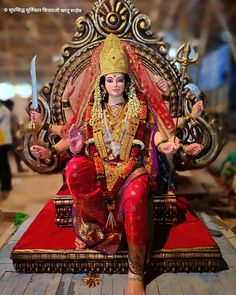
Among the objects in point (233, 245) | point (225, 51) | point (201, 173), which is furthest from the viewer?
point (225, 51)

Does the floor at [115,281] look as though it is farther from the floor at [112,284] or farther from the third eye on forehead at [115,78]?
the third eye on forehead at [115,78]

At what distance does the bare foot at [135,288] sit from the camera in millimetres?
2014

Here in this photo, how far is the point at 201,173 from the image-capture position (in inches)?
227

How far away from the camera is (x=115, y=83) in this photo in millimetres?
2363

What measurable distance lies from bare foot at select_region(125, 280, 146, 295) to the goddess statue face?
1.29m

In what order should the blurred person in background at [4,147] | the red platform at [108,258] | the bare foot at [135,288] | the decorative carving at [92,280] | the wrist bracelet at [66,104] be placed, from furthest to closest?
1. the blurred person in background at [4,147]
2. the wrist bracelet at [66,104]
3. the red platform at [108,258]
4. the decorative carving at [92,280]
5. the bare foot at [135,288]

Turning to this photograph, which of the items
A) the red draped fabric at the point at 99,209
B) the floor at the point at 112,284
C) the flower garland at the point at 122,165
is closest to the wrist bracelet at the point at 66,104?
the flower garland at the point at 122,165

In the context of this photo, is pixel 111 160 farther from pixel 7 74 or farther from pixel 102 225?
pixel 7 74

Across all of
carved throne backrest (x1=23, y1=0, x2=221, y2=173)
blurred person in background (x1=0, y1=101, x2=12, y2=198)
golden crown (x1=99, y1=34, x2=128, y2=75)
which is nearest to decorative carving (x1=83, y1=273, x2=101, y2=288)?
carved throne backrest (x1=23, y1=0, x2=221, y2=173)

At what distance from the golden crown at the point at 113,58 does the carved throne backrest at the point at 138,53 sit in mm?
669

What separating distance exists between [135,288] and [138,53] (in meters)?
2.01

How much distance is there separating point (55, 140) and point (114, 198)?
1030mm

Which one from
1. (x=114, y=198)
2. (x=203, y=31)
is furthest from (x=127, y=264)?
(x=203, y=31)

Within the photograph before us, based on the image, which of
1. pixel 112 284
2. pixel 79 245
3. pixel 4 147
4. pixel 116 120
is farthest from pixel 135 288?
pixel 4 147
